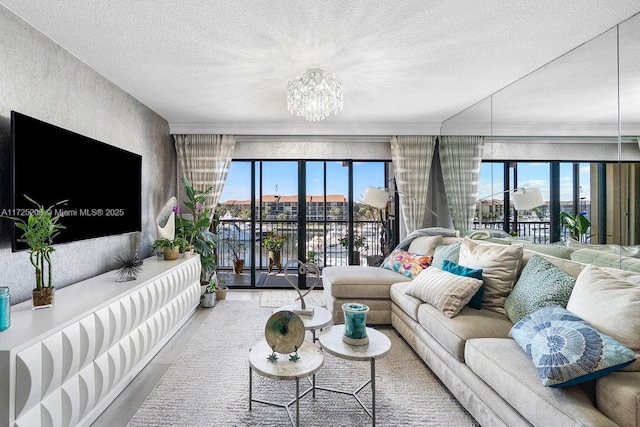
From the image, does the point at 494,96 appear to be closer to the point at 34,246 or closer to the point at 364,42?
the point at 364,42

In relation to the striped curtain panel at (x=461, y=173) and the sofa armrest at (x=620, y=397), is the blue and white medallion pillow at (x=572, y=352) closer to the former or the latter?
the sofa armrest at (x=620, y=397)

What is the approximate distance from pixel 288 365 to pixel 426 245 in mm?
2476

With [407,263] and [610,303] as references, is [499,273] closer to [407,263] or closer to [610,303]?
[610,303]

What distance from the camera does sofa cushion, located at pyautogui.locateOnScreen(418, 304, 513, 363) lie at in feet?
6.54

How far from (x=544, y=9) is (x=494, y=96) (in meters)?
1.47

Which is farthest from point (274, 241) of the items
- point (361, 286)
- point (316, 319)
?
point (316, 319)

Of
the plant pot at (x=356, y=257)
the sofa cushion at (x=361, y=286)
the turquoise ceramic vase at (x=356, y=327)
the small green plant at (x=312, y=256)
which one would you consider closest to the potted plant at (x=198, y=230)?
the small green plant at (x=312, y=256)

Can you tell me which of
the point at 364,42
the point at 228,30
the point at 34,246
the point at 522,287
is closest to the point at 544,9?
the point at 364,42

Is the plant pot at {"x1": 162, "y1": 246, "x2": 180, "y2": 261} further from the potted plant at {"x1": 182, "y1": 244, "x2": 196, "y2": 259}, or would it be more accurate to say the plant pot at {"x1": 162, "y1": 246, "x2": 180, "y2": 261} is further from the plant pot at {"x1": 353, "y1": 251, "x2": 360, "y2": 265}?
the plant pot at {"x1": 353, "y1": 251, "x2": 360, "y2": 265}

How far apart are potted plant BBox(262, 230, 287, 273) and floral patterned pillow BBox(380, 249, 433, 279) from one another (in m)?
1.89

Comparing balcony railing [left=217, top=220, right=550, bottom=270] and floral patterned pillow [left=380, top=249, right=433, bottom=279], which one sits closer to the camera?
floral patterned pillow [left=380, top=249, right=433, bottom=279]

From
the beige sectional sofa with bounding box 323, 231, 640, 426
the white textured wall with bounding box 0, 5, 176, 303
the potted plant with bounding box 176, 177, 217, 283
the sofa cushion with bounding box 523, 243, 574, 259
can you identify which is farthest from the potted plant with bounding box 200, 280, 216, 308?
the sofa cushion with bounding box 523, 243, 574, 259

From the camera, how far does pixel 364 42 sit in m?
2.19

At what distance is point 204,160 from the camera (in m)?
4.45
